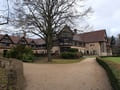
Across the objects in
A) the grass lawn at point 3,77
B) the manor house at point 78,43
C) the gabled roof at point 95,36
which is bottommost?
the grass lawn at point 3,77

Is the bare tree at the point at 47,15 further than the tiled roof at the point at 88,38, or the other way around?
the tiled roof at the point at 88,38

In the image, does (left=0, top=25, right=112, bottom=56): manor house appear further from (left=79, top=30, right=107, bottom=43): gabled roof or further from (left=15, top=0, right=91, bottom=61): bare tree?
(left=15, top=0, right=91, bottom=61): bare tree

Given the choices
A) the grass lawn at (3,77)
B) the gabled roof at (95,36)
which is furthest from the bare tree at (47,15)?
the gabled roof at (95,36)

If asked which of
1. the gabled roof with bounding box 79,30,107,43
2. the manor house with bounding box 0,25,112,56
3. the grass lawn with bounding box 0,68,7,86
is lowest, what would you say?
the grass lawn with bounding box 0,68,7,86

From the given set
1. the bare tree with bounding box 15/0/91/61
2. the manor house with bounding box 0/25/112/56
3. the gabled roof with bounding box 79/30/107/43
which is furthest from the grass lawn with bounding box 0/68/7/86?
the gabled roof with bounding box 79/30/107/43

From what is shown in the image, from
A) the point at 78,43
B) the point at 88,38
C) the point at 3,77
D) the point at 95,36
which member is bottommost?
the point at 3,77

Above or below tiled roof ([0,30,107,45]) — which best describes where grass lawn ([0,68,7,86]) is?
below

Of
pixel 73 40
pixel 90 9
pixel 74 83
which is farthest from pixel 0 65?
pixel 73 40

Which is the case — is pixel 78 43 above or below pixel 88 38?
below

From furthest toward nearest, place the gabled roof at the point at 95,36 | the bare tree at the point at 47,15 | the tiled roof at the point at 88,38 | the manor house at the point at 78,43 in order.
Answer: the gabled roof at the point at 95,36 < the tiled roof at the point at 88,38 < the manor house at the point at 78,43 < the bare tree at the point at 47,15

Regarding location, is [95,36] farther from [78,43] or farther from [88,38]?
[78,43]

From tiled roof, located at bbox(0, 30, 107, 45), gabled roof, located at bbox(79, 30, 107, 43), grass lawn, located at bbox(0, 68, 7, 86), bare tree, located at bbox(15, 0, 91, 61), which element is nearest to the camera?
grass lawn, located at bbox(0, 68, 7, 86)

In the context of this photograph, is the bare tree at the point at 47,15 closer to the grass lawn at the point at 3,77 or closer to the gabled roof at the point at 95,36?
the grass lawn at the point at 3,77

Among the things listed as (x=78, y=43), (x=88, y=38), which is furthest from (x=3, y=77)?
(x=88, y=38)
